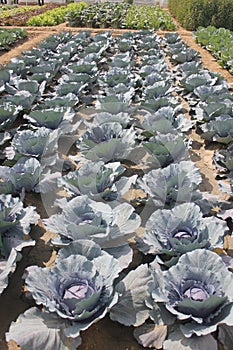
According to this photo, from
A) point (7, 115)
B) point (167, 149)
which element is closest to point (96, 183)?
point (167, 149)

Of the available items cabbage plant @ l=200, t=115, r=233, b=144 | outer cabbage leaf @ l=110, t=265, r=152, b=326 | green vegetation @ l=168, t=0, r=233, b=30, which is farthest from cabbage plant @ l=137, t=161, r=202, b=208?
green vegetation @ l=168, t=0, r=233, b=30

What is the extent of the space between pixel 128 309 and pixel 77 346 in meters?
0.33

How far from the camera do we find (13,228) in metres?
2.46

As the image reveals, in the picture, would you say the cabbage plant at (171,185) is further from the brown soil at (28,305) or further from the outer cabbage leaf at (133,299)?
the outer cabbage leaf at (133,299)

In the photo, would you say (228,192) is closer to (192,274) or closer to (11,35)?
(192,274)

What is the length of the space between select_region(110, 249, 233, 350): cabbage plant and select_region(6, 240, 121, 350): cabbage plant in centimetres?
16

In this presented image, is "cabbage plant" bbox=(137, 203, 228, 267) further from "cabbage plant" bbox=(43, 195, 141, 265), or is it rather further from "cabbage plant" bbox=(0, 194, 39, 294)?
"cabbage plant" bbox=(0, 194, 39, 294)

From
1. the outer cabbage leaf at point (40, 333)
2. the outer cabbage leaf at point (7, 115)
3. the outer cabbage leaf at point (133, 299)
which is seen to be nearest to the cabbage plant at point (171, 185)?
the outer cabbage leaf at point (133, 299)

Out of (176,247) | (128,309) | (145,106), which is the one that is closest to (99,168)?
(176,247)

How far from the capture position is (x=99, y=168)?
9.16 feet

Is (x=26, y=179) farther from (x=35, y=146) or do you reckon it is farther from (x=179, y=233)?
(x=179, y=233)

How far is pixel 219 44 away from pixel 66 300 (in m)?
7.33

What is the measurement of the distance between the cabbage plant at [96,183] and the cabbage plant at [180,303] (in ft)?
2.52

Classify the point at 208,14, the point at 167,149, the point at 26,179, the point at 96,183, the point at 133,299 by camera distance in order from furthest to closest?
the point at 208,14, the point at 167,149, the point at 26,179, the point at 96,183, the point at 133,299
